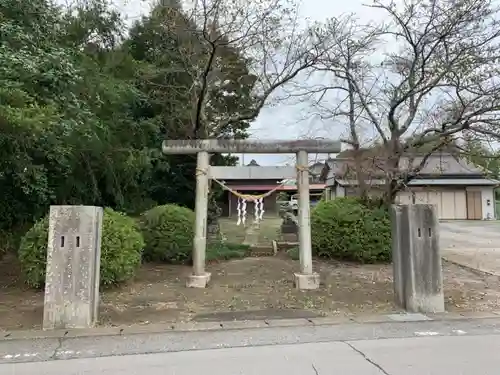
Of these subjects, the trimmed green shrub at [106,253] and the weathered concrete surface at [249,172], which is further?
the weathered concrete surface at [249,172]

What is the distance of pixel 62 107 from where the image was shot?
6.98 meters

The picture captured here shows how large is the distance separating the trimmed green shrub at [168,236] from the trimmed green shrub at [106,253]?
1.90 metres

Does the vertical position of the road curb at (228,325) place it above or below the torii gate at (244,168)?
below

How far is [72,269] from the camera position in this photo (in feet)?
19.0

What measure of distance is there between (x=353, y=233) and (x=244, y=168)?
360cm

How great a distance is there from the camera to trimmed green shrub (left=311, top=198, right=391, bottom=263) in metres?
10.5

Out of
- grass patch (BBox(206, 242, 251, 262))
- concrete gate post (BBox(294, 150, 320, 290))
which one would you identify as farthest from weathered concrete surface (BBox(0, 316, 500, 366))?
grass patch (BBox(206, 242, 251, 262))

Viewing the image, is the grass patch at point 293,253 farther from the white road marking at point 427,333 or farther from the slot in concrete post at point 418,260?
the white road marking at point 427,333

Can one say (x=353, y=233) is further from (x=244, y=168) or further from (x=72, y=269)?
(x=72, y=269)

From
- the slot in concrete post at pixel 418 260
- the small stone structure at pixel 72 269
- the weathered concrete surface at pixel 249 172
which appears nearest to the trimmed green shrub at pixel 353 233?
the weathered concrete surface at pixel 249 172

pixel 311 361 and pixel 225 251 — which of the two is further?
pixel 225 251

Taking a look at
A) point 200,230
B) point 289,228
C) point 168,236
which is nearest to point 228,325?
point 200,230

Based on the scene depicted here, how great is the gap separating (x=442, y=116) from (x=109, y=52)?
8.40 metres

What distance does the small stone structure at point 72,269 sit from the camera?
18.7 feet
